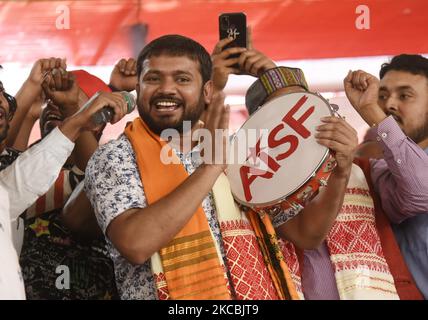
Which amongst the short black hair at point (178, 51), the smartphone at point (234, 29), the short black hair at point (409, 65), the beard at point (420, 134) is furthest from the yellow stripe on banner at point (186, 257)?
the short black hair at point (409, 65)

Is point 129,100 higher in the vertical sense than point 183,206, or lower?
higher

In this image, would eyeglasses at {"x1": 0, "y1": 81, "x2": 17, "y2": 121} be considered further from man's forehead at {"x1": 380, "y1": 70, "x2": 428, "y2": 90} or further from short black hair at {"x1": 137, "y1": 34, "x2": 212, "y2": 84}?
man's forehead at {"x1": 380, "y1": 70, "x2": 428, "y2": 90}

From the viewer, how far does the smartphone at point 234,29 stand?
272cm

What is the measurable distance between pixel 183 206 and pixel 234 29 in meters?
0.83

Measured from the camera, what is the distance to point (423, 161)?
2.64 m

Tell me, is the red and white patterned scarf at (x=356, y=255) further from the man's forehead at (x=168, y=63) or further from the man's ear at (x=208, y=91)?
the man's forehead at (x=168, y=63)

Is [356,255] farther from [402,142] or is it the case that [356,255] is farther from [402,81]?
[402,81]

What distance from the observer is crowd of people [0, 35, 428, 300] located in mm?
2225

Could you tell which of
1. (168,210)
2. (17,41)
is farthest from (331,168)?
(17,41)

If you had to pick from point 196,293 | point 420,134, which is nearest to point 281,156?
point 196,293

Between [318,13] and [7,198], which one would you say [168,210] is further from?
[318,13]

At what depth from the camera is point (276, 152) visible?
2480 millimetres

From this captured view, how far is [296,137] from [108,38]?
1.53 m

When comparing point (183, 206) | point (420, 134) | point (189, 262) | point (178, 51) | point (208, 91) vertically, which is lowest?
point (189, 262)
